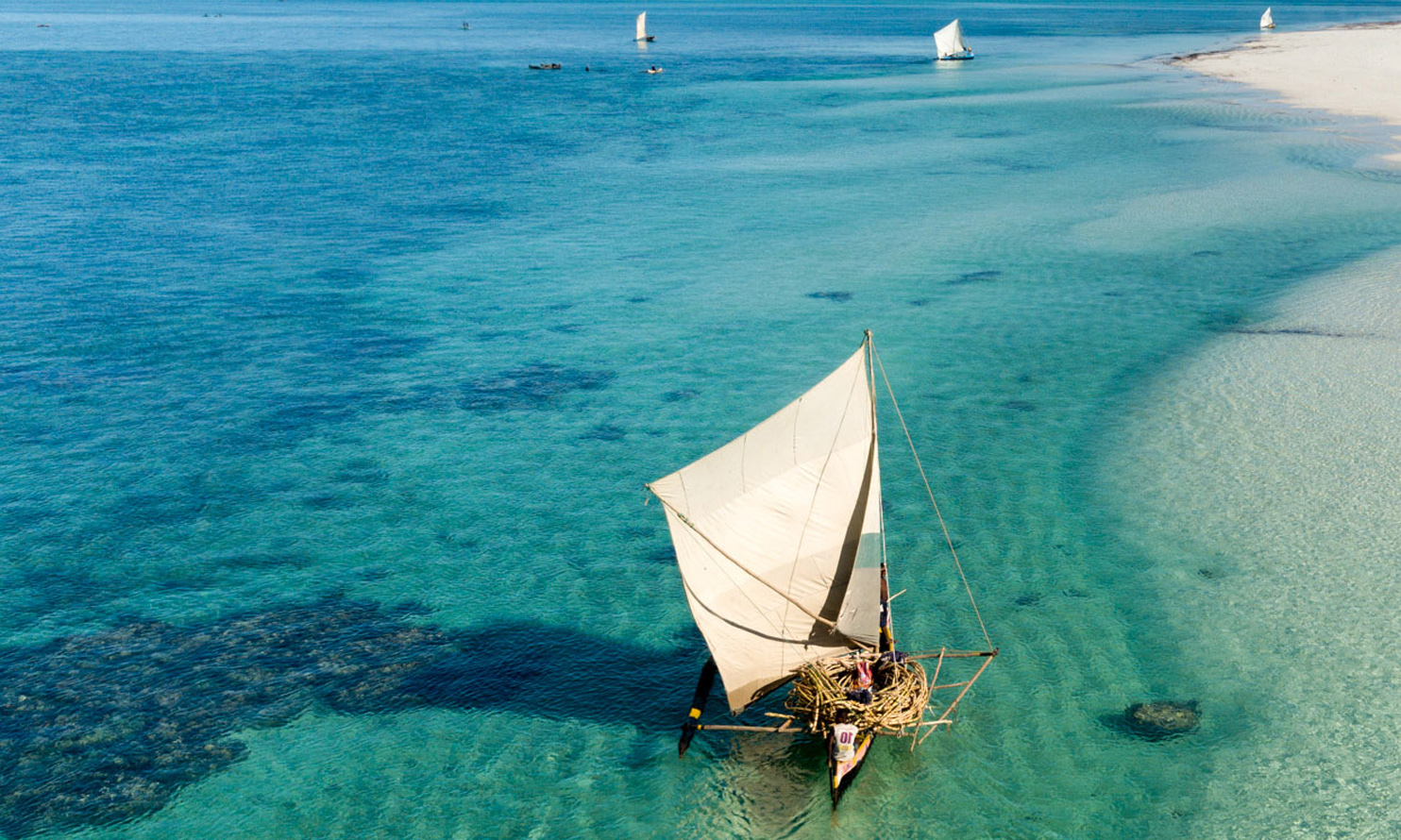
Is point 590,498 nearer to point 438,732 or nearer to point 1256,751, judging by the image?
point 438,732

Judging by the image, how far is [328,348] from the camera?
142 feet

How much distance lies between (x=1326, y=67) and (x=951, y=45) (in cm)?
4634

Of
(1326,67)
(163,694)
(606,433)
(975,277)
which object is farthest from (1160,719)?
(1326,67)

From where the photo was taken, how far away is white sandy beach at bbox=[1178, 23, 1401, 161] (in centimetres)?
8912

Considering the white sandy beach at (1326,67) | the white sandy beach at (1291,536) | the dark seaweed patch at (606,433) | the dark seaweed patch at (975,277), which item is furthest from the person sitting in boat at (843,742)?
the white sandy beach at (1326,67)

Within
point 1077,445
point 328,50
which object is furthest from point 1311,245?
point 328,50

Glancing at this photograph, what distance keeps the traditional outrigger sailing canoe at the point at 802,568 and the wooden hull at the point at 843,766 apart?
81mm

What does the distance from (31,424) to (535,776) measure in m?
25.5

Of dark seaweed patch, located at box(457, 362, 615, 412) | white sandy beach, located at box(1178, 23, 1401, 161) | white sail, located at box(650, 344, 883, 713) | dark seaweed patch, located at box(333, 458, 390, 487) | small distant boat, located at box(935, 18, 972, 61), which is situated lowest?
dark seaweed patch, located at box(333, 458, 390, 487)

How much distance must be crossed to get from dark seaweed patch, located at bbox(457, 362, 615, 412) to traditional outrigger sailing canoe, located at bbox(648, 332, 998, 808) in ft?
61.0

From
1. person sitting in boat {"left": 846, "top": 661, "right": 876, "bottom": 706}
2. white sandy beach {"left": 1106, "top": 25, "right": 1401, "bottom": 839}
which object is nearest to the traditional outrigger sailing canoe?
person sitting in boat {"left": 846, "top": 661, "right": 876, "bottom": 706}

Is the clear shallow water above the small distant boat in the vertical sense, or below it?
below

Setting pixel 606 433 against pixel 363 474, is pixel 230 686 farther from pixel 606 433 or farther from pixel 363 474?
pixel 606 433

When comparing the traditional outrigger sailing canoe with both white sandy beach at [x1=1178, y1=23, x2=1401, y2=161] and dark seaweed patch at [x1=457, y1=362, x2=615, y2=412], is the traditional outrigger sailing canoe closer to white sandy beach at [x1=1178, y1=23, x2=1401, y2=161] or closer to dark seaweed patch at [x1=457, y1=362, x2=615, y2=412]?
dark seaweed patch at [x1=457, y1=362, x2=615, y2=412]
